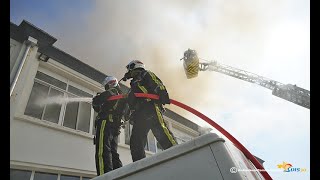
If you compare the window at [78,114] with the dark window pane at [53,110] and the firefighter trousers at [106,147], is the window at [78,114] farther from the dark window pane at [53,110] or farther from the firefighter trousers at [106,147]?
the firefighter trousers at [106,147]

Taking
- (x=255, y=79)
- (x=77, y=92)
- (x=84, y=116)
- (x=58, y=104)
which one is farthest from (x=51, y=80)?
(x=255, y=79)

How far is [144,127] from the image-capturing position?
4.14 metres

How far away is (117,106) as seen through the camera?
5.02 metres

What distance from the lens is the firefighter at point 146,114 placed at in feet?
12.8

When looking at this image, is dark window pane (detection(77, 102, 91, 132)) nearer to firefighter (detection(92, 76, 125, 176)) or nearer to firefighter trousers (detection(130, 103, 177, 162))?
firefighter (detection(92, 76, 125, 176))

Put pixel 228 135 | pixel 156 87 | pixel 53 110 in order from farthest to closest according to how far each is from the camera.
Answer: pixel 53 110 < pixel 156 87 < pixel 228 135

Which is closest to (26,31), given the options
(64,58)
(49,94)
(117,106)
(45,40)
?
(45,40)

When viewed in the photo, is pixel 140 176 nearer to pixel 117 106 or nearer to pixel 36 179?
pixel 117 106

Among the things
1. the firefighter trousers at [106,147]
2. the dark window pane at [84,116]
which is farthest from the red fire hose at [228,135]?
the dark window pane at [84,116]

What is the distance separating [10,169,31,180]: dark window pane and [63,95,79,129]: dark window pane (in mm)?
1856

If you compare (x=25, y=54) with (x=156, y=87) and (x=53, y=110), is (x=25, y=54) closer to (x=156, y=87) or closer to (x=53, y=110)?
(x=53, y=110)

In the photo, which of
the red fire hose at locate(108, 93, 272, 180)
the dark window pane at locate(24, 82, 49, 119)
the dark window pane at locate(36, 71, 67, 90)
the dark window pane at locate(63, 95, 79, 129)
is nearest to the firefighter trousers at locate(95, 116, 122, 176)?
the red fire hose at locate(108, 93, 272, 180)

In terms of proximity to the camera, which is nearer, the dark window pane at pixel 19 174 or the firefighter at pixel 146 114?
the firefighter at pixel 146 114

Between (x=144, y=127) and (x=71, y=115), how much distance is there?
416 centimetres
